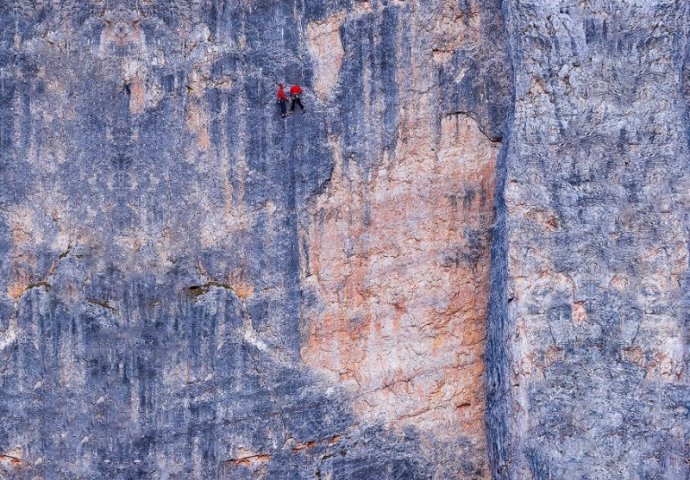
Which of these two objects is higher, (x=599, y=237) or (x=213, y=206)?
(x=213, y=206)

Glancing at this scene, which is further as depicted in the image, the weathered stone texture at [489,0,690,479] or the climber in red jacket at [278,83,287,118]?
the climber in red jacket at [278,83,287,118]

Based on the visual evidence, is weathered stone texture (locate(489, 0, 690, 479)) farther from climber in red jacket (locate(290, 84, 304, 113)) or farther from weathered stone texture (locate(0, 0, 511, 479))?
climber in red jacket (locate(290, 84, 304, 113))

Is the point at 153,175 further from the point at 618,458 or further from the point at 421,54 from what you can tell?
the point at 618,458

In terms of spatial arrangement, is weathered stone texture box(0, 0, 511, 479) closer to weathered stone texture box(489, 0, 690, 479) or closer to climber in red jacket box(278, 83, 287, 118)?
climber in red jacket box(278, 83, 287, 118)

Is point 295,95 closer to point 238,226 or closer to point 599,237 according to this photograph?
point 238,226

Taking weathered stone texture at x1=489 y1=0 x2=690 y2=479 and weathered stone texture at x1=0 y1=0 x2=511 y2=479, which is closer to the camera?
weathered stone texture at x1=489 y1=0 x2=690 y2=479

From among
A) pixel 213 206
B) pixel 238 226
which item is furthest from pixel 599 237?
pixel 213 206

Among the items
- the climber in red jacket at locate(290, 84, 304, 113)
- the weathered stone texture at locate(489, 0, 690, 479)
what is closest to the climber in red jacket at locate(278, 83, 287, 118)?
the climber in red jacket at locate(290, 84, 304, 113)

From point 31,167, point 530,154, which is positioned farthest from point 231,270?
point 530,154

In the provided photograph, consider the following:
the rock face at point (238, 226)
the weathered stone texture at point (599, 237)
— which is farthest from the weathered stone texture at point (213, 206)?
the weathered stone texture at point (599, 237)

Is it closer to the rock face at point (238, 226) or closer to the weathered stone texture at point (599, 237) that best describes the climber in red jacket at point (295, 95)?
the rock face at point (238, 226)

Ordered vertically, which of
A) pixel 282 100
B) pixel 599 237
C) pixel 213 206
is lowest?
pixel 599 237

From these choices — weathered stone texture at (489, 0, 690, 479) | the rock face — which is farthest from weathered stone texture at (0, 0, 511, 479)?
weathered stone texture at (489, 0, 690, 479)
